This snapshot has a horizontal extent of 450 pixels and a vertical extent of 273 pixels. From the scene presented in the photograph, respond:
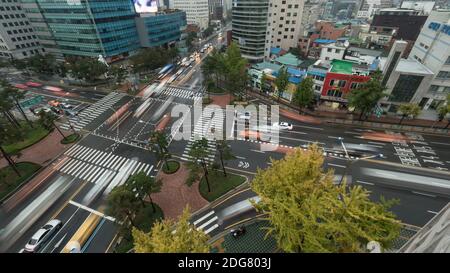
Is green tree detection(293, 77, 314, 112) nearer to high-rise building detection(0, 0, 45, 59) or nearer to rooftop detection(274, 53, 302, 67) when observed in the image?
rooftop detection(274, 53, 302, 67)

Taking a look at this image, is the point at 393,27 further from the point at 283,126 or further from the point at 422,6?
the point at 283,126

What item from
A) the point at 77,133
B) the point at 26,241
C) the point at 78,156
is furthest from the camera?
the point at 77,133

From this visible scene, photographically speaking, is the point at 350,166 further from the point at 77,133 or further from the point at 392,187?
the point at 77,133

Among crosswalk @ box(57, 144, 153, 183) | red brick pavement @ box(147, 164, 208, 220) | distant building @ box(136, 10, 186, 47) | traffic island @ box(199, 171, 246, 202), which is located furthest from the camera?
distant building @ box(136, 10, 186, 47)

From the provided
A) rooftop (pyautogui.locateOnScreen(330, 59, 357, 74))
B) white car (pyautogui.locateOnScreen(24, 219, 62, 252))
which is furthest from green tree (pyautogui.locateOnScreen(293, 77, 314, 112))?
white car (pyautogui.locateOnScreen(24, 219, 62, 252))
